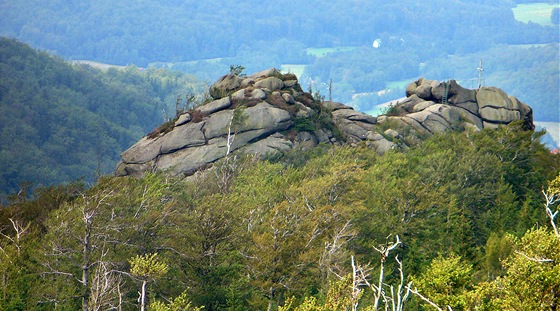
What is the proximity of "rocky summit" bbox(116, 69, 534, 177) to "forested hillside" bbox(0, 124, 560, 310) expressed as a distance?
662 cm

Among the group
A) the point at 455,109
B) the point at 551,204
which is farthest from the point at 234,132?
the point at 551,204

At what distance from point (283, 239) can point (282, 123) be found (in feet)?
134

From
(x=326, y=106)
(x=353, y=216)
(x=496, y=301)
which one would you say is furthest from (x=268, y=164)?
(x=496, y=301)

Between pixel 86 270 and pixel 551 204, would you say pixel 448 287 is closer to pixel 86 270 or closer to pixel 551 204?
pixel 551 204

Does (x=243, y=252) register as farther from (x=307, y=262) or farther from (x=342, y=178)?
(x=342, y=178)

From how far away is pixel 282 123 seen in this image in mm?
96062

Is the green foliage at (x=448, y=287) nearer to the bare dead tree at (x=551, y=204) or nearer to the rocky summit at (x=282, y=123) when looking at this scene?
the bare dead tree at (x=551, y=204)

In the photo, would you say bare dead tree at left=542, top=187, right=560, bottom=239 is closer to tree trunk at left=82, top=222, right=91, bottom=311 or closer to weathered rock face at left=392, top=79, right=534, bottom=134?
tree trunk at left=82, top=222, right=91, bottom=311

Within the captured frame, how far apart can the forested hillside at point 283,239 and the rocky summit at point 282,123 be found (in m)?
6.62

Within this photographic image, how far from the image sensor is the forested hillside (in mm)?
40241

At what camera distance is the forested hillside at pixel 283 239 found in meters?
40.2

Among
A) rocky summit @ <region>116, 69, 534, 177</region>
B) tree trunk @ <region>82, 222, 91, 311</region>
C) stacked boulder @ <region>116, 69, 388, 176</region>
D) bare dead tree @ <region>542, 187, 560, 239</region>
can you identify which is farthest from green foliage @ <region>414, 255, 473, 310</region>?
stacked boulder @ <region>116, 69, 388, 176</region>

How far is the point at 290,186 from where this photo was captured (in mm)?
71500

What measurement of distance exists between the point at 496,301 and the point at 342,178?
3590 centimetres
